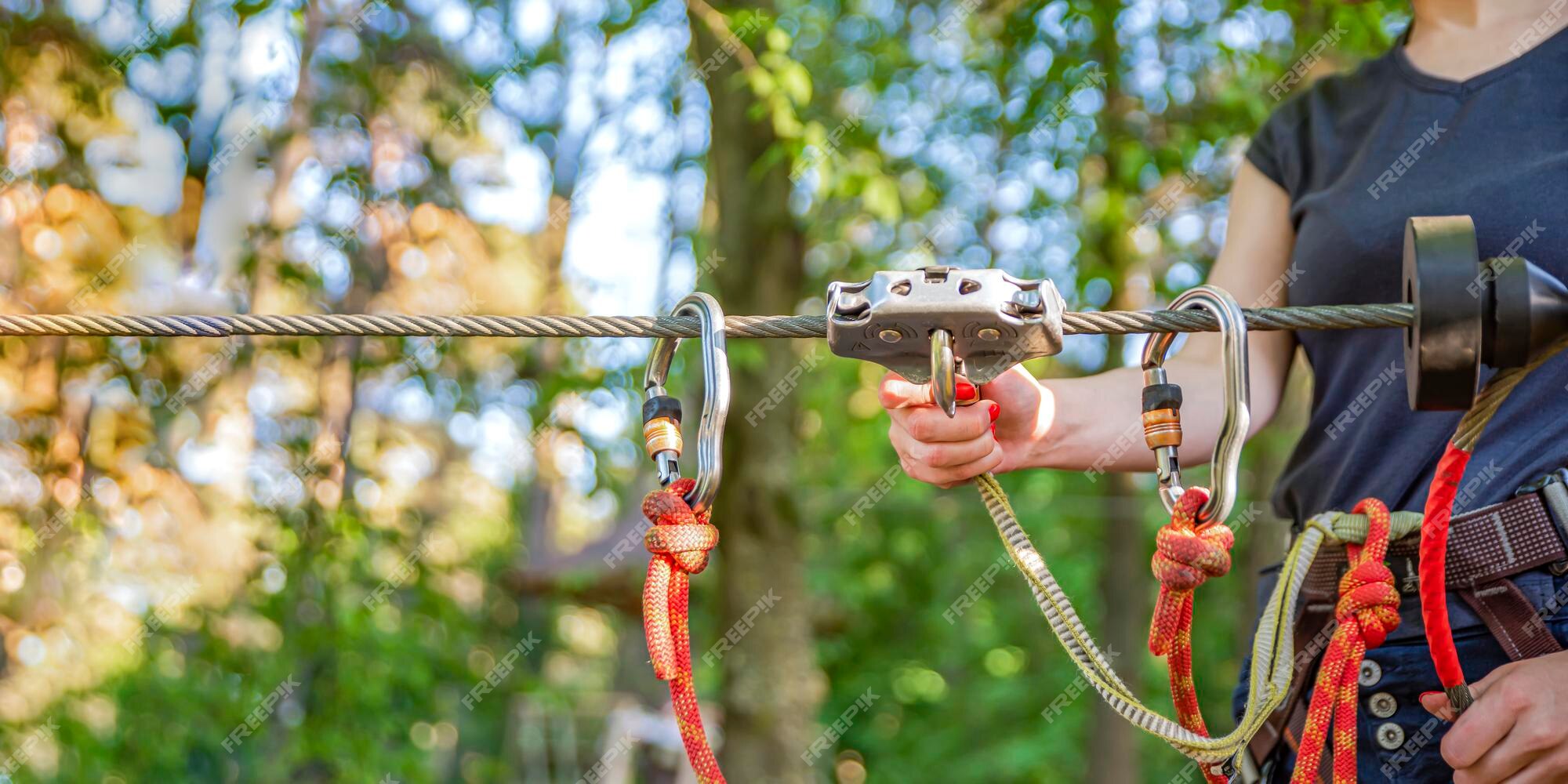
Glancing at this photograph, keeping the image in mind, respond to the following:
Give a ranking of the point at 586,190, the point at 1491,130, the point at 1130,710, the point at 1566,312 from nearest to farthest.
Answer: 1. the point at 1566,312
2. the point at 1130,710
3. the point at 1491,130
4. the point at 586,190

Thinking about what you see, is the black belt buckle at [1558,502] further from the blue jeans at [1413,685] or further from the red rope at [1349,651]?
the red rope at [1349,651]

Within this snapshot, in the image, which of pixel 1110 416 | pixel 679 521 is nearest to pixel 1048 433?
pixel 1110 416

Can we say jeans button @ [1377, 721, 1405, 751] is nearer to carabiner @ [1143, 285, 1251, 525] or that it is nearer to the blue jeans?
the blue jeans

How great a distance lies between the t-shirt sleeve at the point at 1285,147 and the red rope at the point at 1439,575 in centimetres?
48

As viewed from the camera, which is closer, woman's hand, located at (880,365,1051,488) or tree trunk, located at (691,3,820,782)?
woman's hand, located at (880,365,1051,488)

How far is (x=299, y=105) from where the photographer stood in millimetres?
3996

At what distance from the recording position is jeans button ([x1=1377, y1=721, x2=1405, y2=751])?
1135 mm

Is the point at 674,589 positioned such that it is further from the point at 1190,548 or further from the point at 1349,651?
the point at 1349,651

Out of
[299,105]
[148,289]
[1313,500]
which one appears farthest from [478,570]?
[1313,500]

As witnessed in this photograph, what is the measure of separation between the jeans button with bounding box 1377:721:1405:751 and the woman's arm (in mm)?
311

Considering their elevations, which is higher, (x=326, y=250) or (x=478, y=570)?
(x=326, y=250)

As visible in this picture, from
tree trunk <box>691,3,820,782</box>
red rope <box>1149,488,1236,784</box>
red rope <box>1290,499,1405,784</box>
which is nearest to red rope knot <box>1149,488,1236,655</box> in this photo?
red rope <box>1149,488,1236,784</box>

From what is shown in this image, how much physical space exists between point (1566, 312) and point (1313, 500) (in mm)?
443

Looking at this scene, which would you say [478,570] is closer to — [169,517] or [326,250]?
[169,517]
